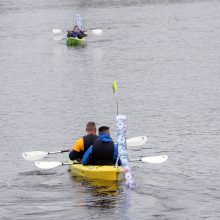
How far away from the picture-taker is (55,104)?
3662 centimetres

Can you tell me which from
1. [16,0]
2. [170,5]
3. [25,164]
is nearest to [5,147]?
[25,164]

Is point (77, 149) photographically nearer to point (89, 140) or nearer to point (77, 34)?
point (89, 140)

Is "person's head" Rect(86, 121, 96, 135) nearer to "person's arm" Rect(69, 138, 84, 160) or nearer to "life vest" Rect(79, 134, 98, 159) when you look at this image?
"life vest" Rect(79, 134, 98, 159)

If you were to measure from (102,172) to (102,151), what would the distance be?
568 mm

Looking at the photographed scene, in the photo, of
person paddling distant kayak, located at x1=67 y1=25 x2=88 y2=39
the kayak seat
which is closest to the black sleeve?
the kayak seat

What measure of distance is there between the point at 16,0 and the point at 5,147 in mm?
81481

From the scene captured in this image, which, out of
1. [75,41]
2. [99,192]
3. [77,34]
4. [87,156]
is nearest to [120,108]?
[87,156]

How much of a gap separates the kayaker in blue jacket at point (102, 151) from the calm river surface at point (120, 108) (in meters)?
0.67

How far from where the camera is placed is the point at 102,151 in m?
21.8

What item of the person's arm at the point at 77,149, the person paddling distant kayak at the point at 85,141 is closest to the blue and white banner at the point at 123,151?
the person paddling distant kayak at the point at 85,141

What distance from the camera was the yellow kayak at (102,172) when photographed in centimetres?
2152

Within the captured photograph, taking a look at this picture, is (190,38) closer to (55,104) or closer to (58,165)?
(55,104)

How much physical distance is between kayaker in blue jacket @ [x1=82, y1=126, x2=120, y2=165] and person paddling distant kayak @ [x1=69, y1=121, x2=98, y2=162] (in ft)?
1.33

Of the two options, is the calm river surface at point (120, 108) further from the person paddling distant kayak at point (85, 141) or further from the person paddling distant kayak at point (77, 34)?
the person paddling distant kayak at point (77, 34)
